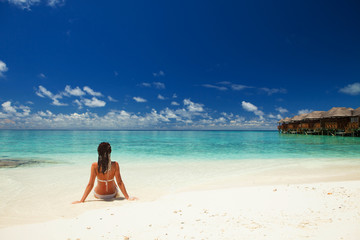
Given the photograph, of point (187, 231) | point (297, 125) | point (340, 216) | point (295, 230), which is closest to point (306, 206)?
point (340, 216)

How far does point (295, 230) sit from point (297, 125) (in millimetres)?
62297

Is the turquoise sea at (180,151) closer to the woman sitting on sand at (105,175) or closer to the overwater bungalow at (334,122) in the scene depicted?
the woman sitting on sand at (105,175)

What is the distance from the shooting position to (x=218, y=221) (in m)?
3.34

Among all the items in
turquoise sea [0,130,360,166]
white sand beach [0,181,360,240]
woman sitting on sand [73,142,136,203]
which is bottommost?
turquoise sea [0,130,360,166]

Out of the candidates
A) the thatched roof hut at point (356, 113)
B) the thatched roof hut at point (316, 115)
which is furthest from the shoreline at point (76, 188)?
the thatched roof hut at point (316, 115)

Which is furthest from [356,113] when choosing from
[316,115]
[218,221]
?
[218,221]

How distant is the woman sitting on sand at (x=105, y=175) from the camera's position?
4340 mm

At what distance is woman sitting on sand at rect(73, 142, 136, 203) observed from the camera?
4340 mm

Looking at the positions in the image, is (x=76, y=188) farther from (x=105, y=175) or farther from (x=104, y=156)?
(x=104, y=156)

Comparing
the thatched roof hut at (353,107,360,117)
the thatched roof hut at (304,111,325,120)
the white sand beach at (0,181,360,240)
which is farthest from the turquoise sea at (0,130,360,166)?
the thatched roof hut at (304,111,325,120)

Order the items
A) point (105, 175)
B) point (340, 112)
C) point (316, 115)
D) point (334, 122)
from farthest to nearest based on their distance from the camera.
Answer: point (316, 115) < point (334, 122) < point (340, 112) < point (105, 175)

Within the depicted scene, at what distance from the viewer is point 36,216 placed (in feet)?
13.4

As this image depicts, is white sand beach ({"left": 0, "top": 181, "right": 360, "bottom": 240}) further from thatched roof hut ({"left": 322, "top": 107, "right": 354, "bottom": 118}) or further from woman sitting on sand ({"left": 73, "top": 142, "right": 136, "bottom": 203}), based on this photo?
thatched roof hut ({"left": 322, "top": 107, "right": 354, "bottom": 118})

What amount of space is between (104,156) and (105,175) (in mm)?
489
